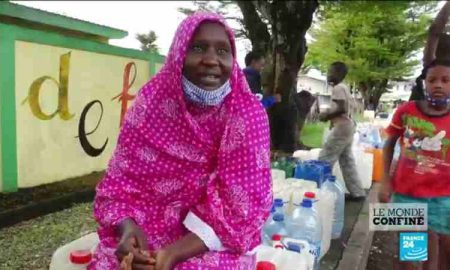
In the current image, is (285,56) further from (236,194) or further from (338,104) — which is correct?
(236,194)

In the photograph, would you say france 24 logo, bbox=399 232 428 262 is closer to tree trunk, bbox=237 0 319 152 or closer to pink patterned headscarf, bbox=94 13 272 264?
pink patterned headscarf, bbox=94 13 272 264

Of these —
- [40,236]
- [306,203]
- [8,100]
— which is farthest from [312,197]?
[8,100]

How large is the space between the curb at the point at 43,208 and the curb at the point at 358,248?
2502 mm

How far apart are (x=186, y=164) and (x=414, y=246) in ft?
4.78

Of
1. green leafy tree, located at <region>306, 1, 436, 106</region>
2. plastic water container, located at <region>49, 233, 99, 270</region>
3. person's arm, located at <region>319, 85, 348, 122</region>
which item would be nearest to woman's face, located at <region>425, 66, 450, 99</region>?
plastic water container, located at <region>49, 233, 99, 270</region>

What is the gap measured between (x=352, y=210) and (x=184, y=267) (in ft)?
12.2

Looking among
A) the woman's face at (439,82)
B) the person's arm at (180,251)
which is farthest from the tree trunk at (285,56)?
the person's arm at (180,251)

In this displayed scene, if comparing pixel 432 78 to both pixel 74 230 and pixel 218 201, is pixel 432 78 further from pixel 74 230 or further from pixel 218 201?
pixel 74 230

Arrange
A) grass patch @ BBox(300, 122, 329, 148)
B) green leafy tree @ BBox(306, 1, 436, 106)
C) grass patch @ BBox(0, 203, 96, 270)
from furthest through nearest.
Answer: green leafy tree @ BBox(306, 1, 436, 106) → grass patch @ BBox(300, 122, 329, 148) → grass patch @ BBox(0, 203, 96, 270)

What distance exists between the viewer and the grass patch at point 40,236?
2.77m

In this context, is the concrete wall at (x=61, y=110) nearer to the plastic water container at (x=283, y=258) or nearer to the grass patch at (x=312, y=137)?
the plastic water container at (x=283, y=258)

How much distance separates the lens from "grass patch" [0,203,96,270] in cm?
277

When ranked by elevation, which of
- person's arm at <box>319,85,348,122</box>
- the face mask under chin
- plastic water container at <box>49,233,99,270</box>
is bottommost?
plastic water container at <box>49,233,99,270</box>

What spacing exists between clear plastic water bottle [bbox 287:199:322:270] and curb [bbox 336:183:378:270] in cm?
61
